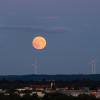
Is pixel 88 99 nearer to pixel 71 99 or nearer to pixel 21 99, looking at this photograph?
pixel 71 99

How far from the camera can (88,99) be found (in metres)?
116

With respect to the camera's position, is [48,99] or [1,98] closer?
[1,98]

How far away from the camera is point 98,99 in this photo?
11569 cm

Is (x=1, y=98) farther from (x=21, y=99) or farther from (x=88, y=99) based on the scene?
(x=88, y=99)

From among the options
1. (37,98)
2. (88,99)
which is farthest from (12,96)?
(88,99)

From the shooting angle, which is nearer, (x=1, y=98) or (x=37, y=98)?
(x=1, y=98)

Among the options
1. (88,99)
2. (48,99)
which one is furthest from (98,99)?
(48,99)

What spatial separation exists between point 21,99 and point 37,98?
5148 mm

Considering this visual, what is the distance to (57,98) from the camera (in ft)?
382

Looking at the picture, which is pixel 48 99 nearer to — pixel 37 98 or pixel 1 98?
pixel 37 98

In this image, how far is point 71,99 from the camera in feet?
386

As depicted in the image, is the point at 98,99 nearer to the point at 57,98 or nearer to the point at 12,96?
the point at 57,98

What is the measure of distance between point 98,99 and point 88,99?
1617 millimetres

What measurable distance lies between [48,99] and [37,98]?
1.99m
